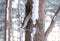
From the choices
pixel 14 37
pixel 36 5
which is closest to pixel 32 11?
pixel 36 5

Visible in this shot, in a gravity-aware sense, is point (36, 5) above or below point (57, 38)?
above

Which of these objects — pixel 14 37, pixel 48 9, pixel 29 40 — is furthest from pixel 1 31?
pixel 29 40

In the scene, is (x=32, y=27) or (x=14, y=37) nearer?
(x=32, y=27)

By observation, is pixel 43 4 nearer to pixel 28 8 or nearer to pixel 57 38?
pixel 28 8

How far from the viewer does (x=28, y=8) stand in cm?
39

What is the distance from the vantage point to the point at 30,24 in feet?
1.25

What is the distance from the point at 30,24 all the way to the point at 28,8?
0.14 feet

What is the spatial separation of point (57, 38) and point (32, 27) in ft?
7.16

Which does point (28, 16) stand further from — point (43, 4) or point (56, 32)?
point (56, 32)

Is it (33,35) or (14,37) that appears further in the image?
(14,37)

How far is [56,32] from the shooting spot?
2.49 m

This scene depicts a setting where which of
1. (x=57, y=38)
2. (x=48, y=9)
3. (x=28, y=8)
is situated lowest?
(x=57, y=38)

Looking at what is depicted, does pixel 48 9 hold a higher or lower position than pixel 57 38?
higher

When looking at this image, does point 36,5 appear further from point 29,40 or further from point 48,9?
point 48,9
